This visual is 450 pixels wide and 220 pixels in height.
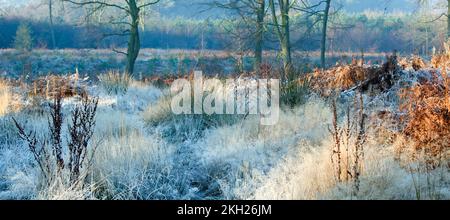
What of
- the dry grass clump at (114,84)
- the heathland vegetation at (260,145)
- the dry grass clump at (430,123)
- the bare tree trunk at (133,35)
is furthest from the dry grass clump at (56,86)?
the dry grass clump at (430,123)

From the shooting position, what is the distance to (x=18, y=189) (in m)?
3.69

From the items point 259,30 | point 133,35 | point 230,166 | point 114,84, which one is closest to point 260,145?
point 230,166

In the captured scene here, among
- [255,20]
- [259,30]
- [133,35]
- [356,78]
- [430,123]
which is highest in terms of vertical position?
[255,20]

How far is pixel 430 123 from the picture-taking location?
3.97 m

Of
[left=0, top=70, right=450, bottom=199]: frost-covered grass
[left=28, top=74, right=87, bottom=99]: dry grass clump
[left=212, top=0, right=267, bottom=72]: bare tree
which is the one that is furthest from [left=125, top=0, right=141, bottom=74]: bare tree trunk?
[left=0, top=70, right=450, bottom=199]: frost-covered grass

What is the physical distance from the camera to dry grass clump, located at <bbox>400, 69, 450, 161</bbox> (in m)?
3.88

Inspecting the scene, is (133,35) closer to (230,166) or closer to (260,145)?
(260,145)

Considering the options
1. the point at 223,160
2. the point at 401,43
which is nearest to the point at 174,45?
the point at 401,43

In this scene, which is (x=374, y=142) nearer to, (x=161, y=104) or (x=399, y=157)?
(x=399, y=157)

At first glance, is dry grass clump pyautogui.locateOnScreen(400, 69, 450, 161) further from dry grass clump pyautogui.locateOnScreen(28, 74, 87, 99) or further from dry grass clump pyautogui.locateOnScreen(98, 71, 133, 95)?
dry grass clump pyautogui.locateOnScreen(98, 71, 133, 95)

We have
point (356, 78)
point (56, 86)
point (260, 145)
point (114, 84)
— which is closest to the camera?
point (260, 145)

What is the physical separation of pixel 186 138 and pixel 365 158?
2.54 metres

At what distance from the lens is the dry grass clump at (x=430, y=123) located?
3.88 meters

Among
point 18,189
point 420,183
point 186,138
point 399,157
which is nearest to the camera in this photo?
point 420,183
